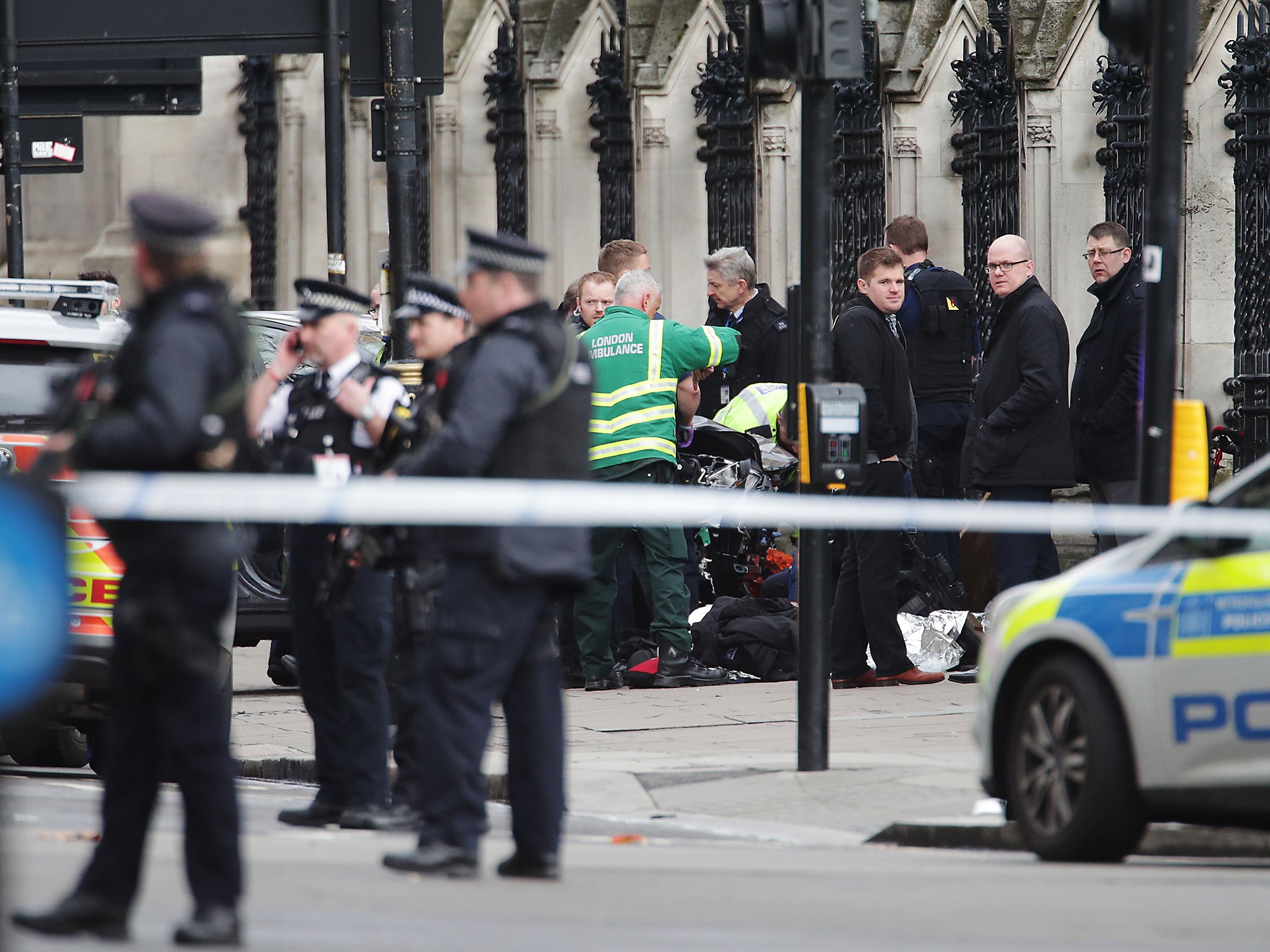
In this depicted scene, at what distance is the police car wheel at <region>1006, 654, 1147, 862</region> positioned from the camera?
7.00 m

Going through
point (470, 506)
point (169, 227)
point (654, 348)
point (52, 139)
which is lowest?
point (470, 506)

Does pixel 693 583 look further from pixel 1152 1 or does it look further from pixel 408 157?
pixel 1152 1

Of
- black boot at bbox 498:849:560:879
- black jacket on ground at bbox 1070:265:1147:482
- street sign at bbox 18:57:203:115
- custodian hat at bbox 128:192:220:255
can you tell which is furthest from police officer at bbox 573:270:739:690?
street sign at bbox 18:57:203:115

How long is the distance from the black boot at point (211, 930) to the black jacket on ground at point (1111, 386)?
21.8ft

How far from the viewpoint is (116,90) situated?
1808 cm

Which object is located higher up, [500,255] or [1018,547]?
[500,255]

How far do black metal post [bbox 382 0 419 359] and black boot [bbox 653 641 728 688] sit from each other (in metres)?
2.04

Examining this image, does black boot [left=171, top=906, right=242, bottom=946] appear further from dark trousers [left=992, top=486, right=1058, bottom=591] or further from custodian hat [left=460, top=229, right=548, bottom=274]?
dark trousers [left=992, top=486, right=1058, bottom=591]

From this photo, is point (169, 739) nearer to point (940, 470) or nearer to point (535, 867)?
point (535, 867)

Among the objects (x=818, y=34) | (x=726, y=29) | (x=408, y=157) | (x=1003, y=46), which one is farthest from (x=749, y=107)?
(x=818, y=34)

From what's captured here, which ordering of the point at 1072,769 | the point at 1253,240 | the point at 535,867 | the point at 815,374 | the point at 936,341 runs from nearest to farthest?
1. the point at 535,867
2. the point at 1072,769
3. the point at 815,374
4. the point at 936,341
5. the point at 1253,240

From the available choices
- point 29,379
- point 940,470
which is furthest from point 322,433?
point 940,470

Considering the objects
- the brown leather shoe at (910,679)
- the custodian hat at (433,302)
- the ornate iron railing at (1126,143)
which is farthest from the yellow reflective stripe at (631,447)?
the ornate iron railing at (1126,143)

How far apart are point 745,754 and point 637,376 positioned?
2.61 meters
